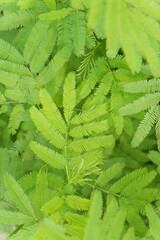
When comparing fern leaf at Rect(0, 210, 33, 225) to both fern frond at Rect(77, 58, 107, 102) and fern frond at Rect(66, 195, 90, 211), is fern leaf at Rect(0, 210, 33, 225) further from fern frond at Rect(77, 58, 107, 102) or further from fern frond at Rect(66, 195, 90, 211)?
fern frond at Rect(77, 58, 107, 102)

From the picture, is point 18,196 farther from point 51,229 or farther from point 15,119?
point 15,119

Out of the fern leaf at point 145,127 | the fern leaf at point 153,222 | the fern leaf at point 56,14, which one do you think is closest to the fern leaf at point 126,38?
the fern leaf at point 56,14

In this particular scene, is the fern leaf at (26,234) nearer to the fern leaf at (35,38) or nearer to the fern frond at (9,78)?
the fern frond at (9,78)

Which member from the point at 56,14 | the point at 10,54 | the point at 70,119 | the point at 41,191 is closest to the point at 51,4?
the point at 56,14

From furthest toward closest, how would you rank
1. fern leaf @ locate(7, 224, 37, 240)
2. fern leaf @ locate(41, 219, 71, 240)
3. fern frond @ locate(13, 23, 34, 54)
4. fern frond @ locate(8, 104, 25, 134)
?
1. fern frond @ locate(8, 104, 25, 134)
2. fern frond @ locate(13, 23, 34, 54)
3. fern leaf @ locate(7, 224, 37, 240)
4. fern leaf @ locate(41, 219, 71, 240)

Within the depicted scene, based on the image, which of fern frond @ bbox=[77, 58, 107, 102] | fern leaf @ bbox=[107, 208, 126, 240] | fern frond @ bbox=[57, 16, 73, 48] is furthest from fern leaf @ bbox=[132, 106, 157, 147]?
fern frond @ bbox=[57, 16, 73, 48]

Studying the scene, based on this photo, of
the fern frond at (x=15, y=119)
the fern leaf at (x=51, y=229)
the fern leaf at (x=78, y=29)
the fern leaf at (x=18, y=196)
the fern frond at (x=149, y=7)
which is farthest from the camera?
the fern frond at (x=15, y=119)

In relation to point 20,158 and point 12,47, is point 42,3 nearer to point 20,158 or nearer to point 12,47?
point 12,47
